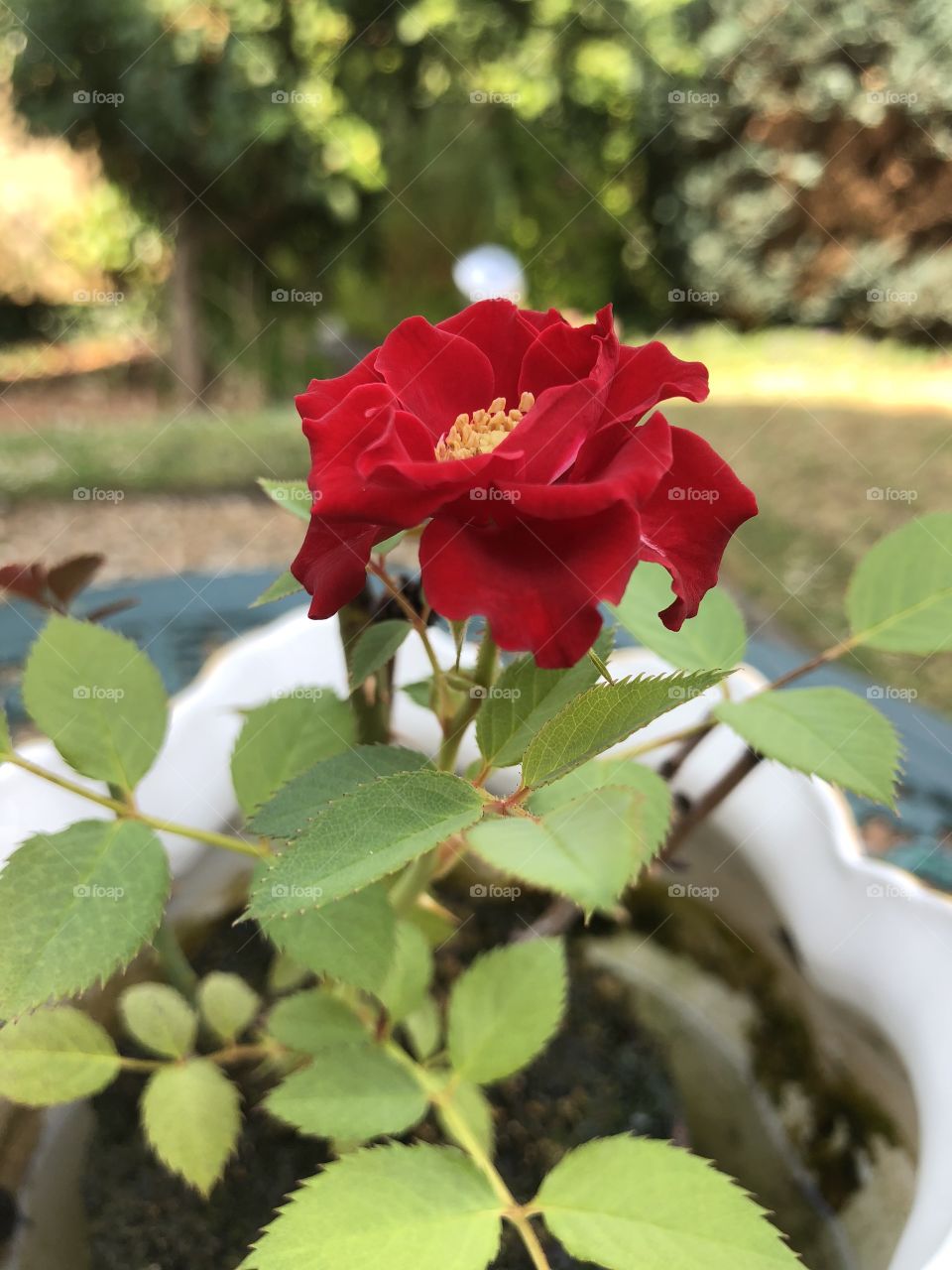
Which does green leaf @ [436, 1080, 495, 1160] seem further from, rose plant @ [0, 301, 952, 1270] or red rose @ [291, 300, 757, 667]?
red rose @ [291, 300, 757, 667]

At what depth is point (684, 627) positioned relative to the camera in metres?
0.34

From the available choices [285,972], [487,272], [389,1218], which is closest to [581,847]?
[389,1218]

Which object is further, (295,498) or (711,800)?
(711,800)

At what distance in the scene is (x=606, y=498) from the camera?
19 cm

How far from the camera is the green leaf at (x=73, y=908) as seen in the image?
25 cm

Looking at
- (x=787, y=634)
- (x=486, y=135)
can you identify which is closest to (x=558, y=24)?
(x=486, y=135)

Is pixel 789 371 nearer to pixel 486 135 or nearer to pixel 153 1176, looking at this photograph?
pixel 486 135

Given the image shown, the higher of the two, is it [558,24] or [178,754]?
[558,24]

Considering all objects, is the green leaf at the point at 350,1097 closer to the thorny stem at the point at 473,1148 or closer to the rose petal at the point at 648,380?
the thorny stem at the point at 473,1148

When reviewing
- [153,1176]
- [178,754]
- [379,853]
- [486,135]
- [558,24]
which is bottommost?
[153,1176]

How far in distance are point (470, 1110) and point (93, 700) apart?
0.70ft

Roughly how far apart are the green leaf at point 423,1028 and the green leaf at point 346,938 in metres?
0.10

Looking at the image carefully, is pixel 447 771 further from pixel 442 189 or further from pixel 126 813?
pixel 442 189

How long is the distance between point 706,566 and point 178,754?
0.26 meters
